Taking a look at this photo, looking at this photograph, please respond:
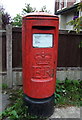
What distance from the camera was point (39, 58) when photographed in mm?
2346

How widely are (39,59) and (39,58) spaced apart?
0.06ft

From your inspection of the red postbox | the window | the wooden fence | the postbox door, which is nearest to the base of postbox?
the red postbox

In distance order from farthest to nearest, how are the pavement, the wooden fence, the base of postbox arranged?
the wooden fence < the pavement < the base of postbox

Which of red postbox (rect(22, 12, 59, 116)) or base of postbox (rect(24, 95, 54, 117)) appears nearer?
red postbox (rect(22, 12, 59, 116))

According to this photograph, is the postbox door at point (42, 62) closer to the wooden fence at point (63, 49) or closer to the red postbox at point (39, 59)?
the red postbox at point (39, 59)

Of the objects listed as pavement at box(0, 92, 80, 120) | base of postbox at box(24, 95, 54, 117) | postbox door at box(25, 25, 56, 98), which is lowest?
pavement at box(0, 92, 80, 120)

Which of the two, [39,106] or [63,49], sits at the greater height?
[63,49]

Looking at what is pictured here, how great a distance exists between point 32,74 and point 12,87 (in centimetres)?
163

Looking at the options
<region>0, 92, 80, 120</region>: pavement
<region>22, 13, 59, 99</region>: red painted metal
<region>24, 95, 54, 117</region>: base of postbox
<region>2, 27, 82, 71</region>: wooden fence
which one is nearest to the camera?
<region>22, 13, 59, 99</region>: red painted metal

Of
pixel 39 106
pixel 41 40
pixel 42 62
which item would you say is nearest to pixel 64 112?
pixel 39 106

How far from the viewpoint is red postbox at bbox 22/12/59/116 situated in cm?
227

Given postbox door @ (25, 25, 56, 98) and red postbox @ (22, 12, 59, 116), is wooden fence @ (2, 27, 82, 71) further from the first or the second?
postbox door @ (25, 25, 56, 98)

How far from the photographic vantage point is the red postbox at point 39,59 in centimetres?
Result: 227

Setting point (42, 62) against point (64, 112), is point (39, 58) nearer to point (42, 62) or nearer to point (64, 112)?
point (42, 62)
